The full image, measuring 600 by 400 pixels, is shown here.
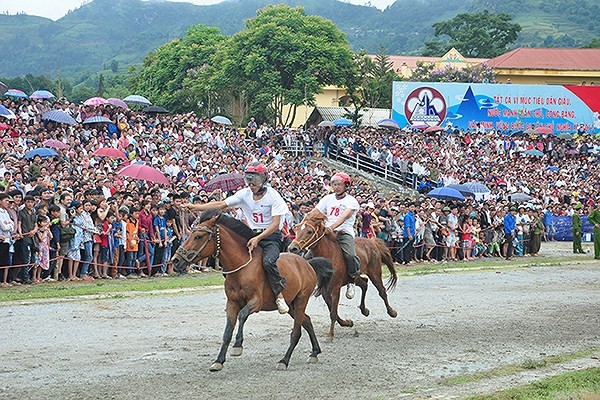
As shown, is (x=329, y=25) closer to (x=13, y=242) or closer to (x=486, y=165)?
(x=486, y=165)

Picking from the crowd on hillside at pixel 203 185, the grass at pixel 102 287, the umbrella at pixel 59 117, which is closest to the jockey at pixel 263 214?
the grass at pixel 102 287

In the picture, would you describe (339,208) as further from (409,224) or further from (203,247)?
(409,224)

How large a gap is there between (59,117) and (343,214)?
1916cm

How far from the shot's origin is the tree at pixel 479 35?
12706cm

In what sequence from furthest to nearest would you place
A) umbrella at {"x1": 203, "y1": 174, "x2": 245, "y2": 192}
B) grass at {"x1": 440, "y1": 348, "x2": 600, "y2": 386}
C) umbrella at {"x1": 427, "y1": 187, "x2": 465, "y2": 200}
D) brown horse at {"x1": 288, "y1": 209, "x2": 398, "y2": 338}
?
umbrella at {"x1": 427, "y1": 187, "x2": 465, "y2": 200}
umbrella at {"x1": 203, "y1": 174, "x2": 245, "y2": 192}
brown horse at {"x1": 288, "y1": 209, "x2": 398, "y2": 338}
grass at {"x1": 440, "y1": 348, "x2": 600, "y2": 386}

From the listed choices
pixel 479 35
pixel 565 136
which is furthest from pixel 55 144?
pixel 479 35

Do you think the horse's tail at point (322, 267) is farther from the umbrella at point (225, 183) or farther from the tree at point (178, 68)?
the tree at point (178, 68)

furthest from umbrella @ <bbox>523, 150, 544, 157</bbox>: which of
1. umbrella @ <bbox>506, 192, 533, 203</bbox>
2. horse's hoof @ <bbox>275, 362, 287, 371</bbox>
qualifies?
horse's hoof @ <bbox>275, 362, 287, 371</bbox>

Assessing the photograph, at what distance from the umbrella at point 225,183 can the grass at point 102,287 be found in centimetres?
→ 429

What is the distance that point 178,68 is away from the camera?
263 feet

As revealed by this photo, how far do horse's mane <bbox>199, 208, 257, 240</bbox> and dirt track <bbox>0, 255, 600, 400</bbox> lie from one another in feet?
5.57

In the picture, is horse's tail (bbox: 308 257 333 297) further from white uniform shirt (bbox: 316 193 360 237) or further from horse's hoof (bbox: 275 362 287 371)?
horse's hoof (bbox: 275 362 287 371)

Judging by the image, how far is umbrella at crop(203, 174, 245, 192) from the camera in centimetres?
2564

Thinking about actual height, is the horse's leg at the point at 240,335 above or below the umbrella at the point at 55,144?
below
